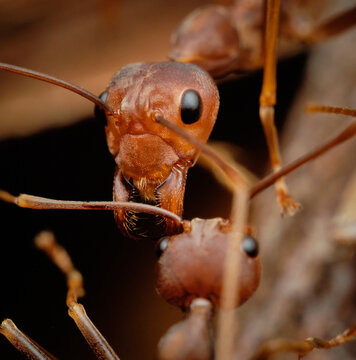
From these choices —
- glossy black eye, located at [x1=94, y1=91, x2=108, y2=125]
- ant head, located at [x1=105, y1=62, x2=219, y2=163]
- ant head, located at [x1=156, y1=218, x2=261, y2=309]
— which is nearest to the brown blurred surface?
glossy black eye, located at [x1=94, y1=91, x2=108, y2=125]

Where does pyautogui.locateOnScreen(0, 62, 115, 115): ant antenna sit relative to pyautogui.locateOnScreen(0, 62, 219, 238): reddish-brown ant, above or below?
above

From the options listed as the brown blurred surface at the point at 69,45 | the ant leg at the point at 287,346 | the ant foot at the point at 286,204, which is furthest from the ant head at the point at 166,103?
the brown blurred surface at the point at 69,45

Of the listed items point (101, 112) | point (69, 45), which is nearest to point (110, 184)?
point (69, 45)

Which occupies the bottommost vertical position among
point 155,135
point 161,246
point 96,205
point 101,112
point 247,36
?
point 161,246

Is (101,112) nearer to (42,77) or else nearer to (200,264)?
(42,77)

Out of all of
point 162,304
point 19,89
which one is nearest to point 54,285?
point 162,304

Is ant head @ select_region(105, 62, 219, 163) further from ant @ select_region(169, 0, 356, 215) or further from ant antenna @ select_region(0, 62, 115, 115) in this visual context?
ant @ select_region(169, 0, 356, 215)

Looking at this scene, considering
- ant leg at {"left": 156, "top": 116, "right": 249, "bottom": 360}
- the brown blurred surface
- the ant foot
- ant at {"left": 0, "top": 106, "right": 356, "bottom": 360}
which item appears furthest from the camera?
the brown blurred surface
